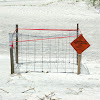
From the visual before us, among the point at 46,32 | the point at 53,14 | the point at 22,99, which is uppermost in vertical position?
the point at 53,14

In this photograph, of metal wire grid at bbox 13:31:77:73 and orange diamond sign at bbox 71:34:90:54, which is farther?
metal wire grid at bbox 13:31:77:73

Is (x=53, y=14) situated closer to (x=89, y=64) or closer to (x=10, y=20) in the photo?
(x=10, y=20)

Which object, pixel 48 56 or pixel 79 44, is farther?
pixel 48 56

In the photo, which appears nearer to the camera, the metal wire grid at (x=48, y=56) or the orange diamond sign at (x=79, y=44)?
the orange diamond sign at (x=79, y=44)

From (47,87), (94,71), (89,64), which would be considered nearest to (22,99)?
(47,87)

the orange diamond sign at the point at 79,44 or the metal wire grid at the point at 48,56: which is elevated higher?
the orange diamond sign at the point at 79,44

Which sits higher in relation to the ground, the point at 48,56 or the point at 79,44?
the point at 79,44

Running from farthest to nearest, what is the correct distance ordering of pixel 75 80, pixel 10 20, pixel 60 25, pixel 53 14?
pixel 53 14
pixel 10 20
pixel 60 25
pixel 75 80

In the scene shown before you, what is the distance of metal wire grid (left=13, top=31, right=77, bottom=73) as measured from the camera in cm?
775

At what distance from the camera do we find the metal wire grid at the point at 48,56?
25.4ft

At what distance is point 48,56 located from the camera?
9578 millimetres

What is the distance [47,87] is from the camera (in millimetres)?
5707

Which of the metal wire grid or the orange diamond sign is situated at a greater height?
the orange diamond sign

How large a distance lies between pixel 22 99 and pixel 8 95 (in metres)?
0.42
